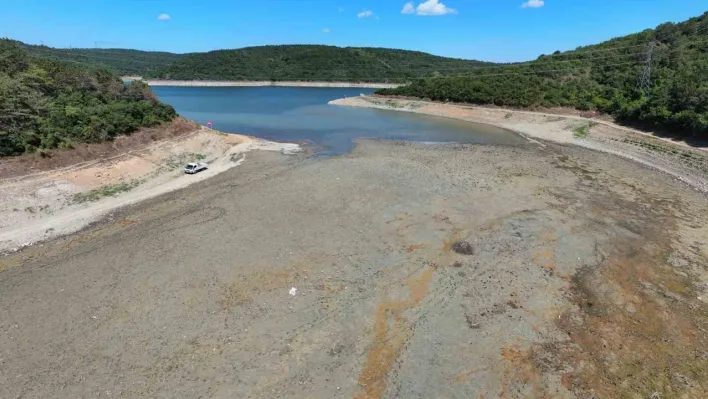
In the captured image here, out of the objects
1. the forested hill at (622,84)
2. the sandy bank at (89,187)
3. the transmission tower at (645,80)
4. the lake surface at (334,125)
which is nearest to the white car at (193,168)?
the sandy bank at (89,187)

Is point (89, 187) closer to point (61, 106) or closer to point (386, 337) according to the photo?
point (61, 106)

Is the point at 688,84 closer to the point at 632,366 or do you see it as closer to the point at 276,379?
the point at 632,366

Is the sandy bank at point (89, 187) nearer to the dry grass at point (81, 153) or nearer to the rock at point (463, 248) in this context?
the dry grass at point (81, 153)

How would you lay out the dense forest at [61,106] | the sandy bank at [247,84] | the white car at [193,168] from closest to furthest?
1. the dense forest at [61,106]
2. the white car at [193,168]
3. the sandy bank at [247,84]

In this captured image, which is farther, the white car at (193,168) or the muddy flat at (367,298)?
the white car at (193,168)

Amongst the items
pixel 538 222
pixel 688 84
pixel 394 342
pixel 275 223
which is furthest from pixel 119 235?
pixel 688 84

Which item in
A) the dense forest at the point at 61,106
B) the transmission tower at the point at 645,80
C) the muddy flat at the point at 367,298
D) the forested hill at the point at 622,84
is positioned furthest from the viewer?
the transmission tower at the point at 645,80

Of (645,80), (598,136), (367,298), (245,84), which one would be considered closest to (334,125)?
(598,136)

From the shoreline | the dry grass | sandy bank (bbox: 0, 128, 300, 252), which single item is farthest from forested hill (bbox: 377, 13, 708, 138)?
the shoreline
